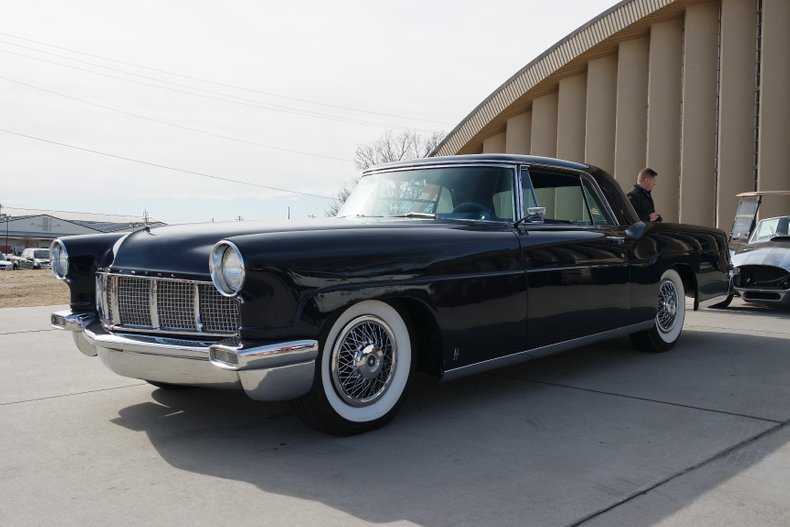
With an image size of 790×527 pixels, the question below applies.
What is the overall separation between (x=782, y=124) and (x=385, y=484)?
20.7m

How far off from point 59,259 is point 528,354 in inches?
112

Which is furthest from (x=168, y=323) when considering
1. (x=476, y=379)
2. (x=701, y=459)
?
(x=701, y=459)

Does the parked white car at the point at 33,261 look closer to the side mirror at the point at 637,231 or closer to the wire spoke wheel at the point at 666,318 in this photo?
the wire spoke wheel at the point at 666,318

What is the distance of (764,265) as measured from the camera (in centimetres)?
943

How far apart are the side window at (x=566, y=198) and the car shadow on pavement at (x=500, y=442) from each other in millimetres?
1099

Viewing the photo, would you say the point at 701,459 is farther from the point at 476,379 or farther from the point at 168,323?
the point at 168,323

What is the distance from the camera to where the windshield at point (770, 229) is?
1022 centimetres

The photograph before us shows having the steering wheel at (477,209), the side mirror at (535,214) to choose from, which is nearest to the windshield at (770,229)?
the side mirror at (535,214)

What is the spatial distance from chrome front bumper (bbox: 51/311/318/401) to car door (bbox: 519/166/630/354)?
5.45ft

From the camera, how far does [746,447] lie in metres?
3.36

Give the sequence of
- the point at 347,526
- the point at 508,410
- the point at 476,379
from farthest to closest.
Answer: the point at 476,379, the point at 508,410, the point at 347,526

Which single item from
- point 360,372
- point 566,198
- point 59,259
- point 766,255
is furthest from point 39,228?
point 360,372

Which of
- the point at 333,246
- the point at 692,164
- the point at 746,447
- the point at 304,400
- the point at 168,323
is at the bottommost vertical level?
the point at 746,447

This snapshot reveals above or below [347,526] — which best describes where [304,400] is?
above
